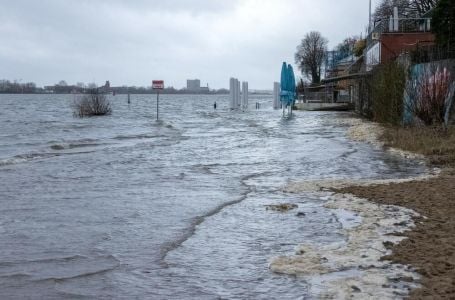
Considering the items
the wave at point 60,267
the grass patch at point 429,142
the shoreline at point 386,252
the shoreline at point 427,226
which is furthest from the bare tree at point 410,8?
the wave at point 60,267

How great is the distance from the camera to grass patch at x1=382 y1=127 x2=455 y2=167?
588 inches

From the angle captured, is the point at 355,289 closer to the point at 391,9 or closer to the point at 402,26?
the point at 402,26

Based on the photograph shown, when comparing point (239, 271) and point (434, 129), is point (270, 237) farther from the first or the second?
point (434, 129)

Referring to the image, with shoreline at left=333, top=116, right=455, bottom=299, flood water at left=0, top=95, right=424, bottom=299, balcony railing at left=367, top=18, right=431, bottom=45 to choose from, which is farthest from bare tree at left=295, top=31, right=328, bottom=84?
shoreline at left=333, top=116, right=455, bottom=299

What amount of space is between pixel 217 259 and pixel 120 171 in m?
8.73

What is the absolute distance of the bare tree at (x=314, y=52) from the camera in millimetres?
111000

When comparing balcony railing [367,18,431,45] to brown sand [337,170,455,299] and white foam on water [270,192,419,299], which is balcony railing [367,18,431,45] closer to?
brown sand [337,170,455,299]

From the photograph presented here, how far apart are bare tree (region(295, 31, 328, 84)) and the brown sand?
101m

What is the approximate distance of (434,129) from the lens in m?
19.4

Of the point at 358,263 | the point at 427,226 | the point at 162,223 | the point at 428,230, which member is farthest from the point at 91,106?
the point at 358,263

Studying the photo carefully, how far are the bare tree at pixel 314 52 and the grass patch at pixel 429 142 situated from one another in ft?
298

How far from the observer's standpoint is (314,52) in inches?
4370

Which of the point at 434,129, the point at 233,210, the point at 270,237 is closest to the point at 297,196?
the point at 233,210

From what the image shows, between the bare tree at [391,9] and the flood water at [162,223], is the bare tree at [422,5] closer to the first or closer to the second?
the bare tree at [391,9]
